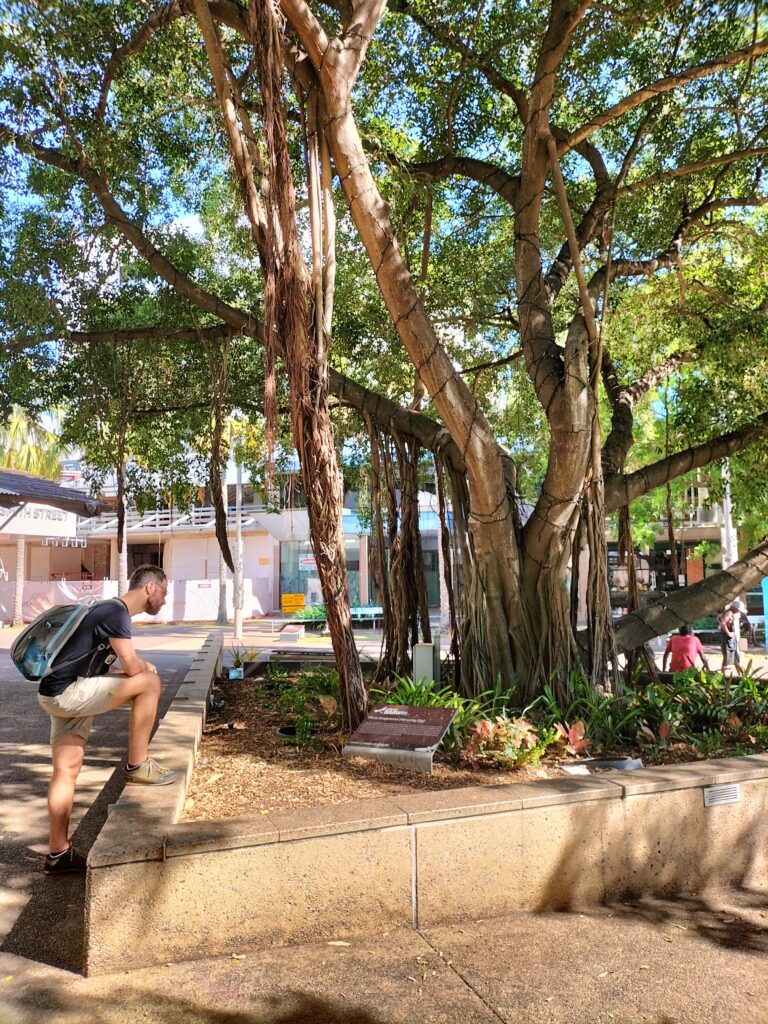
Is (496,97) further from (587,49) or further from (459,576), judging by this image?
(459,576)

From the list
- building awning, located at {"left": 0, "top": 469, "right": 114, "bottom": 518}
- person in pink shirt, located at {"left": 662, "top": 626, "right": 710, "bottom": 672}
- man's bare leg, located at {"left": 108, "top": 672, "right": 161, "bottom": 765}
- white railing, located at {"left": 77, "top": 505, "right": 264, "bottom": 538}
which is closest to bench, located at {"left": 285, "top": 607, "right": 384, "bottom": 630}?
white railing, located at {"left": 77, "top": 505, "right": 264, "bottom": 538}

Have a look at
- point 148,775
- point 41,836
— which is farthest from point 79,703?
point 41,836

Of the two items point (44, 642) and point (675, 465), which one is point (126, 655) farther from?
point (675, 465)

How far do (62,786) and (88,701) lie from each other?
40 cm

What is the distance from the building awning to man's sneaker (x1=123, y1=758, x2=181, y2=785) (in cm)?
1046

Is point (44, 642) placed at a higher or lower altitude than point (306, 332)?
lower

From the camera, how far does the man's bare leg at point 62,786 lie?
3730 mm

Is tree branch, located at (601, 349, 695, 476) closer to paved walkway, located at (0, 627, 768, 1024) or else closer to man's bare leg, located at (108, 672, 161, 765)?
paved walkway, located at (0, 627, 768, 1024)

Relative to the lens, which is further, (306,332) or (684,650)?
(684,650)

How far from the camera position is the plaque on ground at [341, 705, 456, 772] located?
458cm

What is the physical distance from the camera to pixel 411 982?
116 inches

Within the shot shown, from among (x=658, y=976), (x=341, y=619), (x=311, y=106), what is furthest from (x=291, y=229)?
(x=658, y=976)

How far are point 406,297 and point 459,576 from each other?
242cm

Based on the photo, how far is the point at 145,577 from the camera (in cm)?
426
